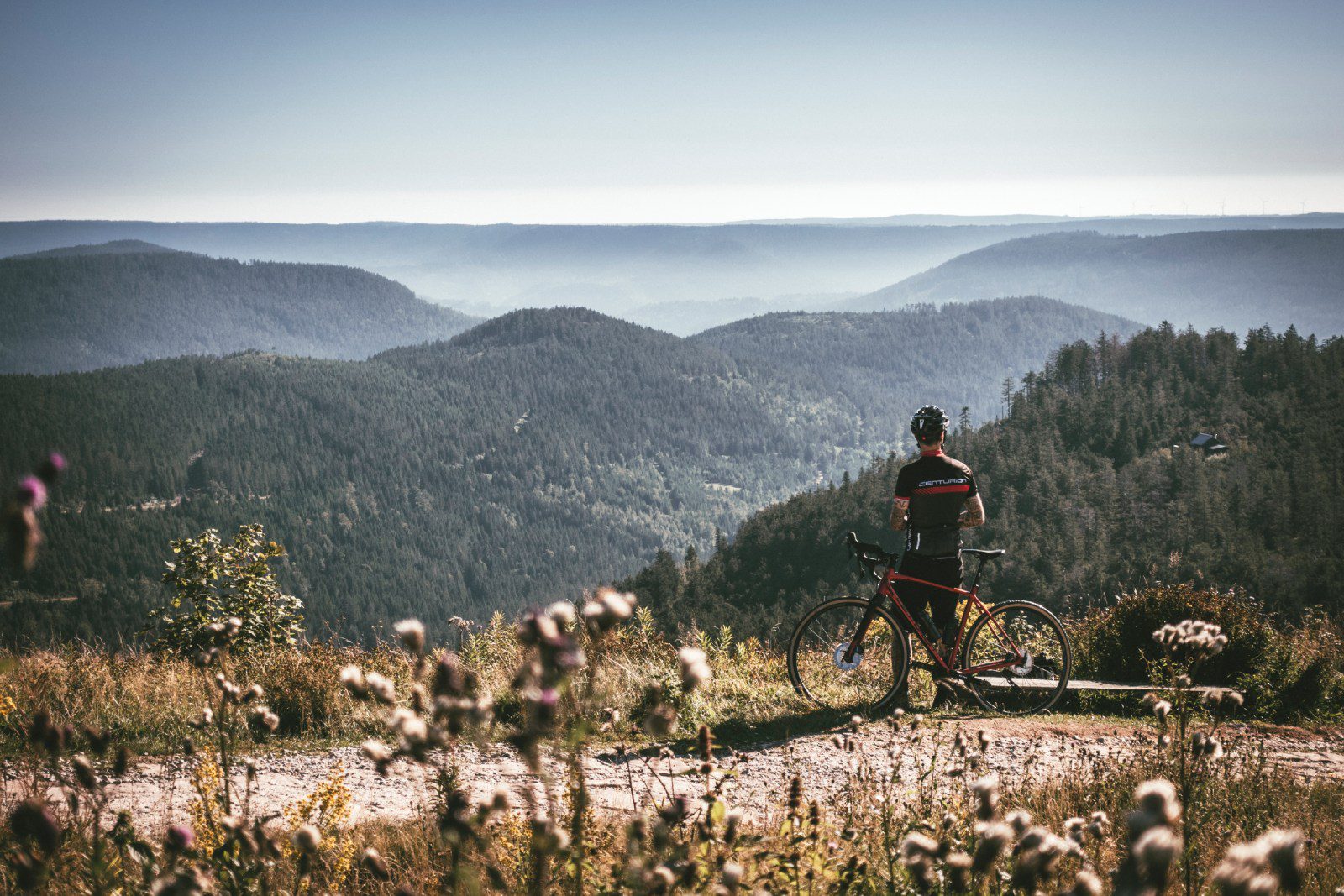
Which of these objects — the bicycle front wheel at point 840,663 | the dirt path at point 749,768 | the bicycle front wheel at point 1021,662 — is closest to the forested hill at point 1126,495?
the bicycle front wheel at point 1021,662

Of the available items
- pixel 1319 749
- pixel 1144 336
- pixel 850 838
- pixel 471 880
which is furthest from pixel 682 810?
pixel 1144 336

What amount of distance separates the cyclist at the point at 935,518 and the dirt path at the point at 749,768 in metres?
0.98

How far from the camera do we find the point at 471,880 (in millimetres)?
1787

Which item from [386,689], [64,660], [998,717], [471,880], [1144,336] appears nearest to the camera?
[471,880]

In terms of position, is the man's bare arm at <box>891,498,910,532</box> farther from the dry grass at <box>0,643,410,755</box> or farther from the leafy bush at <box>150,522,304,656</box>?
the leafy bush at <box>150,522,304,656</box>

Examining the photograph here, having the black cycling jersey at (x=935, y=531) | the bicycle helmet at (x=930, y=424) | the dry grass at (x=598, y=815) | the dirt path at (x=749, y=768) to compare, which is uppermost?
the bicycle helmet at (x=930, y=424)

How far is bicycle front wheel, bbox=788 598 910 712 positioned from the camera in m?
7.31

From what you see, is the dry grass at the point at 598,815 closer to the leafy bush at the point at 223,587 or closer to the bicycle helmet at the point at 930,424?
the leafy bush at the point at 223,587

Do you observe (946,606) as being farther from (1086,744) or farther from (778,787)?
(778,787)

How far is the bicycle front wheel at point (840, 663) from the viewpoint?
7312mm

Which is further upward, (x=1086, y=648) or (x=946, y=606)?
(x=946, y=606)

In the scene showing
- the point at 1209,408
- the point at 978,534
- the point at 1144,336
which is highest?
the point at 1144,336

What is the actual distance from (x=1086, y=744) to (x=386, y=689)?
631 centimetres

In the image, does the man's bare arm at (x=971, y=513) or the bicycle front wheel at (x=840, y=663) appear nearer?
the man's bare arm at (x=971, y=513)
